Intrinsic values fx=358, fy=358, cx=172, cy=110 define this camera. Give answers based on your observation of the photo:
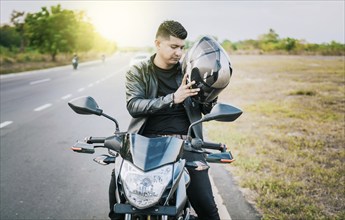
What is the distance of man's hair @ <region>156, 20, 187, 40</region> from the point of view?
258 cm

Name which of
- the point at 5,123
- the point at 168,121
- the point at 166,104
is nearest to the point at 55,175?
the point at 168,121

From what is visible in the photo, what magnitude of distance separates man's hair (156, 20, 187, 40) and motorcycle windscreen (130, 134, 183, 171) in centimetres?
99

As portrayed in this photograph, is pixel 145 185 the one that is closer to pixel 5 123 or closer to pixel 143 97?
pixel 143 97

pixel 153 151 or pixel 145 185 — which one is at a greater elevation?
pixel 153 151

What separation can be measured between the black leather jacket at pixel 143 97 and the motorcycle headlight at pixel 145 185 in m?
0.78

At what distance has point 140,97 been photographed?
8.61 ft

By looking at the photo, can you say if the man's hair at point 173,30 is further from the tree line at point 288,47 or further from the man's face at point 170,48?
the tree line at point 288,47

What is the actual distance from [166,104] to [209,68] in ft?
1.20

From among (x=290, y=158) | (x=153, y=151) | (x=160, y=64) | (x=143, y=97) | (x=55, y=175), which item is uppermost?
(x=160, y=64)

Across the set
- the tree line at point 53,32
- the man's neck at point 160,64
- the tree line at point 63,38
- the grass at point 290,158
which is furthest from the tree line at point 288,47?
the man's neck at point 160,64

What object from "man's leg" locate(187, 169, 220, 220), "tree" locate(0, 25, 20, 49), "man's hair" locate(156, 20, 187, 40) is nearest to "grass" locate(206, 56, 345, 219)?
"man's leg" locate(187, 169, 220, 220)

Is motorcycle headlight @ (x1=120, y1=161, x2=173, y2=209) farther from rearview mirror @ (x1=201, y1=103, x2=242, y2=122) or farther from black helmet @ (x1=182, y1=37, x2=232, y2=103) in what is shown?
black helmet @ (x1=182, y1=37, x2=232, y2=103)

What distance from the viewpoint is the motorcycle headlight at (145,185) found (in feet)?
5.52

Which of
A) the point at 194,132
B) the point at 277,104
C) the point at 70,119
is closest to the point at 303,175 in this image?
the point at 194,132
